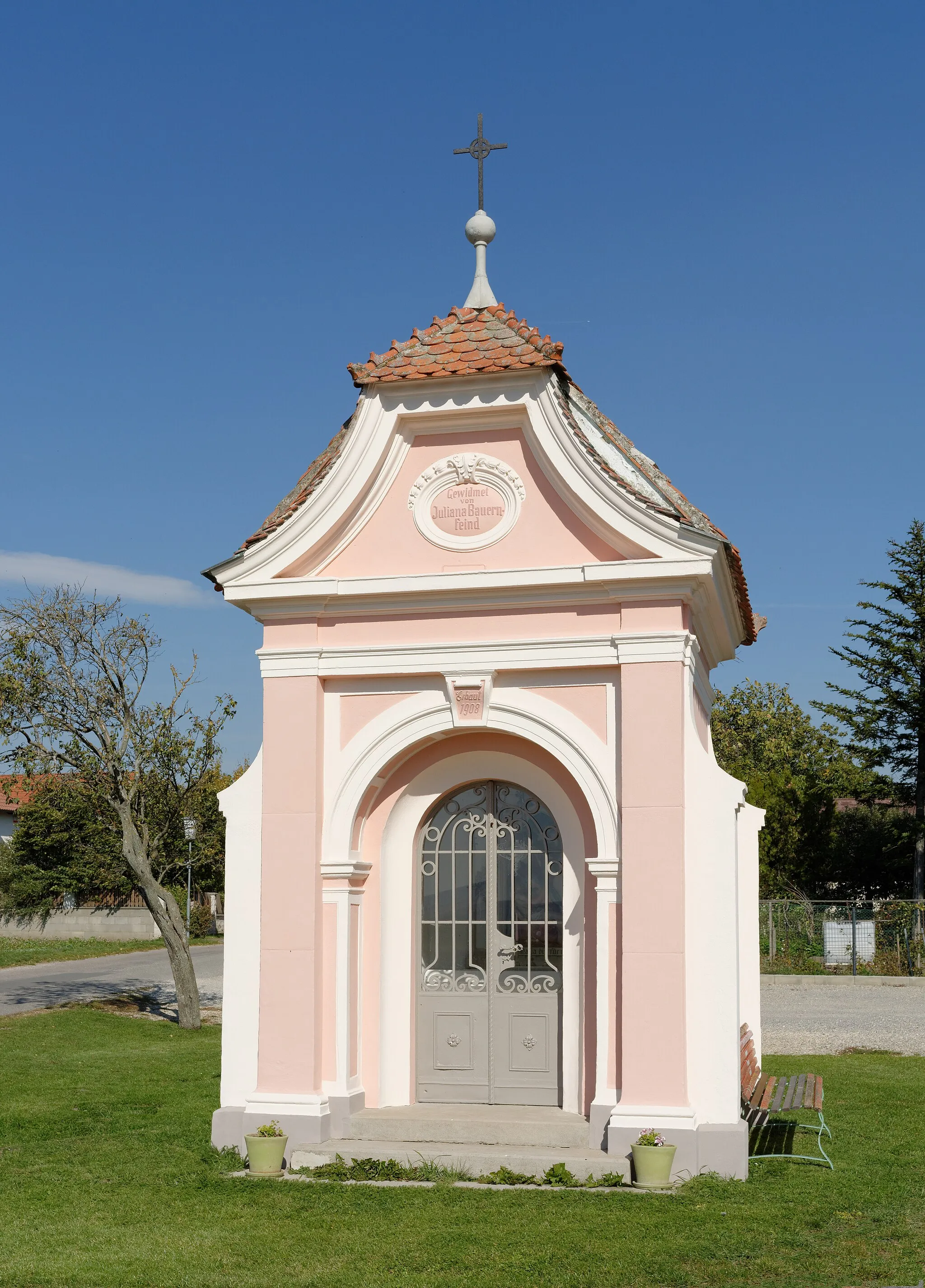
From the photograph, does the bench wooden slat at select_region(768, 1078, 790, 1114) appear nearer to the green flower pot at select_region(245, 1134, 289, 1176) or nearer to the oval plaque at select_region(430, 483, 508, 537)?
the green flower pot at select_region(245, 1134, 289, 1176)

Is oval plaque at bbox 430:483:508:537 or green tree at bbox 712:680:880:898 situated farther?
green tree at bbox 712:680:880:898

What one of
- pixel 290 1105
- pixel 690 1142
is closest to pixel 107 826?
pixel 290 1105

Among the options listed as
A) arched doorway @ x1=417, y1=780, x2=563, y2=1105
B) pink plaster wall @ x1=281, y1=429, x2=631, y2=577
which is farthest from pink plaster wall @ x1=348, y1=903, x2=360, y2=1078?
pink plaster wall @ x1=281, y1=429, x2=631, y2=577

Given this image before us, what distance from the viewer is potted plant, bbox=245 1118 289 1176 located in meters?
9.47

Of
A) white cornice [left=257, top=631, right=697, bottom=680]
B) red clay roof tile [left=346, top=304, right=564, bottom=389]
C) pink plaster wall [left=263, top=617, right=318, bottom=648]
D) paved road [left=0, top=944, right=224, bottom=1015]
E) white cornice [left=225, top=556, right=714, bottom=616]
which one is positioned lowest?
paved road [left=0, top=944, right=224, bottom=1015]

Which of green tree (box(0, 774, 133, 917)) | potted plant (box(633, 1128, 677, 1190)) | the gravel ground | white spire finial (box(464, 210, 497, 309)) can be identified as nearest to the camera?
potted plant (box(633, 1128, 677, 1190))

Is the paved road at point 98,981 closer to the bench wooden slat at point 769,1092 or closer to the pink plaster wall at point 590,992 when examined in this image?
the pink plaster wall at point 590,992

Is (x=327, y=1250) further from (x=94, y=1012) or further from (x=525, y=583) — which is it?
(x=94, y=1012)

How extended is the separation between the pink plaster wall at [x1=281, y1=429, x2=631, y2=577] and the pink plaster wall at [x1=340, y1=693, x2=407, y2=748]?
0.98 m

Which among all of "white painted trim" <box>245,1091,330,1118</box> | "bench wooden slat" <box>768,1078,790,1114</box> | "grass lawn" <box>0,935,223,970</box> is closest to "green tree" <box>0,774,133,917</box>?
"grass lawn" <box>0,935,223,970</box>

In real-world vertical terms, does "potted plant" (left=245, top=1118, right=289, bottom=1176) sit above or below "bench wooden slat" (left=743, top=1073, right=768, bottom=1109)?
below

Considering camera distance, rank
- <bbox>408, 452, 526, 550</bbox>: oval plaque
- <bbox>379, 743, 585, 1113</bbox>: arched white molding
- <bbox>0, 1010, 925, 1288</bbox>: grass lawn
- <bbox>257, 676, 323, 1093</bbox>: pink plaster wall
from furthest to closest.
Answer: <bbox>408, 452, 526, 550</bbox>: oval plaque
<bbox>379, 743, 585, 1113</bbox>: arched white molding
<bbox>257, 676, 323, 1093</bbox>: pink plaster wall
<bbox>0, 1010, 925, 1288</bbox>: grass lawn

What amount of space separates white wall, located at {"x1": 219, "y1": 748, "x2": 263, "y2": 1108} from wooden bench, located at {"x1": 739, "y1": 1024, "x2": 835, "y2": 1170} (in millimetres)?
3783

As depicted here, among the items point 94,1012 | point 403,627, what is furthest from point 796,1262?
point 94,1012
